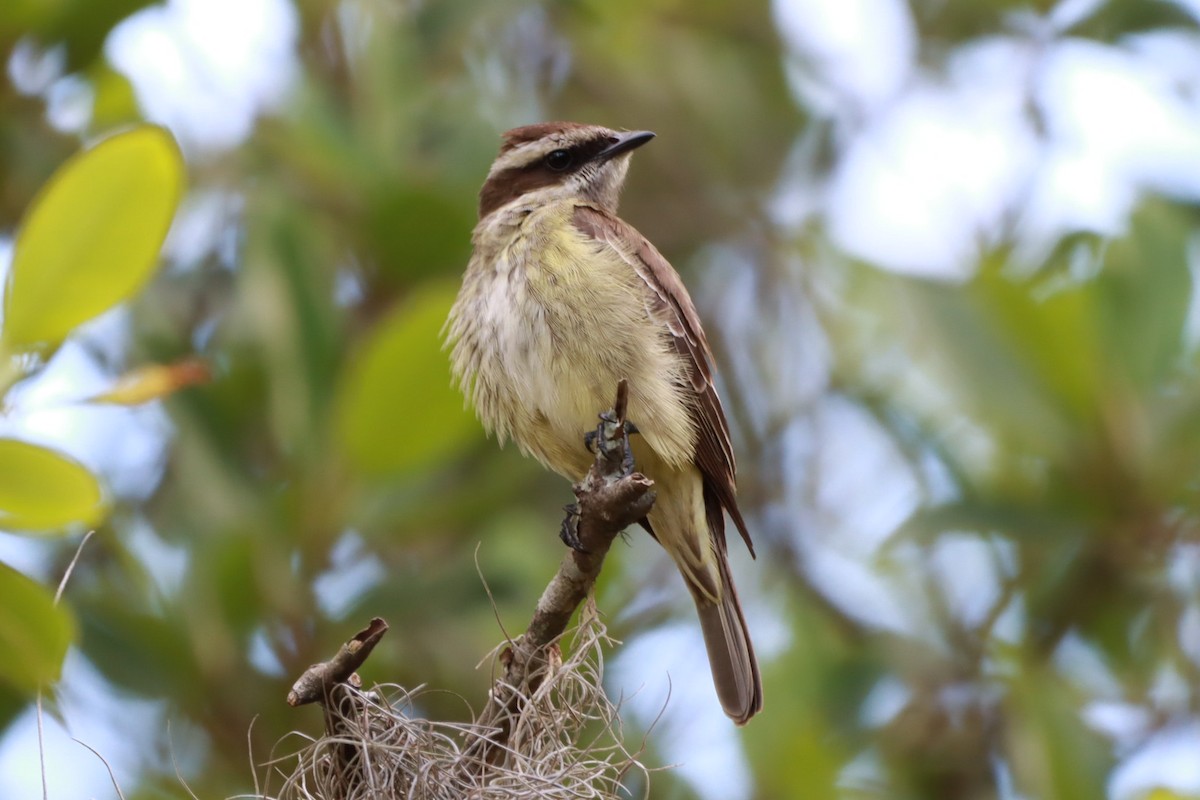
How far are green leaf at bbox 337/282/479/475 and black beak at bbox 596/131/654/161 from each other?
0.85m

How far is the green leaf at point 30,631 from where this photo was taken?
3.07m

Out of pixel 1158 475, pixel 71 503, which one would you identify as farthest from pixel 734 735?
pixel 71 503

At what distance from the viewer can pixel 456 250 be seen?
530cm

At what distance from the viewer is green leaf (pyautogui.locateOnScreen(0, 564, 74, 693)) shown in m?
3.07

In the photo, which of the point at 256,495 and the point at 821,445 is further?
the point at 821,445

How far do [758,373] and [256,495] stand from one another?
2.57 meters

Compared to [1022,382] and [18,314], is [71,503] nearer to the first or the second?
[18,314]

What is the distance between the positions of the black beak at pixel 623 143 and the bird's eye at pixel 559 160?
10cm

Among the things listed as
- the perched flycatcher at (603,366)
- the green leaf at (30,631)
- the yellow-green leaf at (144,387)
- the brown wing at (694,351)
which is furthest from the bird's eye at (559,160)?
the green leaf at (30,631)

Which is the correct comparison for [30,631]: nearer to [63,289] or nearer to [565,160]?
[63,289]

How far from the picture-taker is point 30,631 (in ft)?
10.3

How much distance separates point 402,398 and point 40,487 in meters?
1.59

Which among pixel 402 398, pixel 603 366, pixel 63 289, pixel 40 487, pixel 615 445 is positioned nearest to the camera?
pixel 40 487

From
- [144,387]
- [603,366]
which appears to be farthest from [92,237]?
[603,366]
